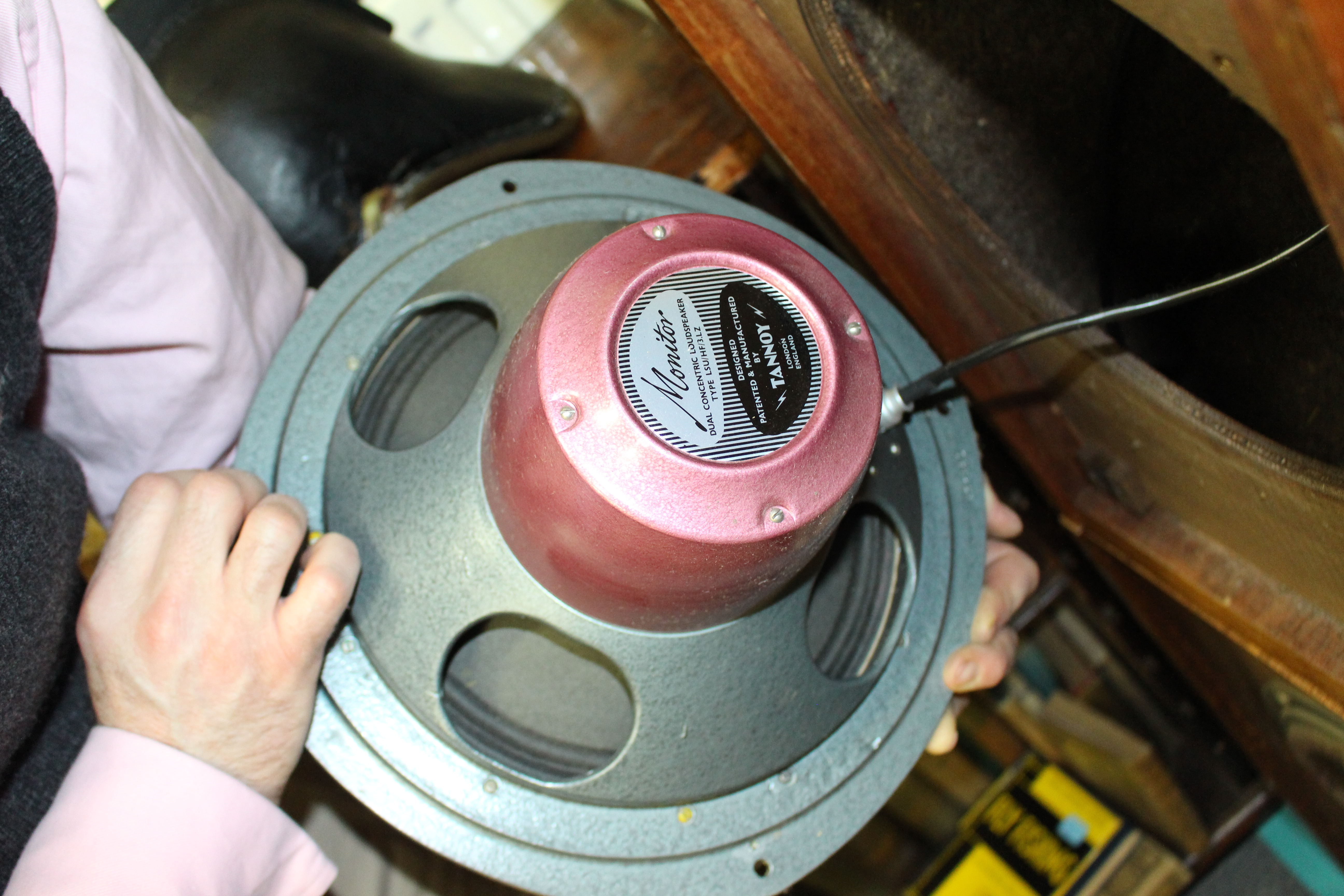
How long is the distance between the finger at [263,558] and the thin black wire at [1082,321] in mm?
402

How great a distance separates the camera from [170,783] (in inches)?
23.1

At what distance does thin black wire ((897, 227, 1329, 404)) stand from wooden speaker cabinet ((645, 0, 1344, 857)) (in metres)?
0.11

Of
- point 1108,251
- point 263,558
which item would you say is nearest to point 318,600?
point 263,558

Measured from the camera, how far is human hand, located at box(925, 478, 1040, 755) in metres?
0.68

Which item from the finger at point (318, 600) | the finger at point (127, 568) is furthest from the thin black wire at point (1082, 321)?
the finger at point (127, 568)

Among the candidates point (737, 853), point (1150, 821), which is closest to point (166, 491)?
point (737, 853)

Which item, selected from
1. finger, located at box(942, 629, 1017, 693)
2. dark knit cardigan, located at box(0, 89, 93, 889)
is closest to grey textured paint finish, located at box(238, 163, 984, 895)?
finger, located at box(942, 629, 1017, 693)

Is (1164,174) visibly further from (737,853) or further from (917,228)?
(737,853)

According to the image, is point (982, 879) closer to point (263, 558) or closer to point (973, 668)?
point (973, 668)

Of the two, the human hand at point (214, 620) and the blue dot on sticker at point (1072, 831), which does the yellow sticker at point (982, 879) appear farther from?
the human hand at point (214, 620)

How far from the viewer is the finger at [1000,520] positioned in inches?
32.0

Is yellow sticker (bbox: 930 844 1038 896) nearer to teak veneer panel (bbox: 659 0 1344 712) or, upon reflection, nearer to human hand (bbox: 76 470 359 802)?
teak veneer panel (bbox: 659 0 1344 712)

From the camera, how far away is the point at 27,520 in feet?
1.93

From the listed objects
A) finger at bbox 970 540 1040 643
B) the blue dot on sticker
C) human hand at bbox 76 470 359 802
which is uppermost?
human hand at bbox 76 470 359 802
